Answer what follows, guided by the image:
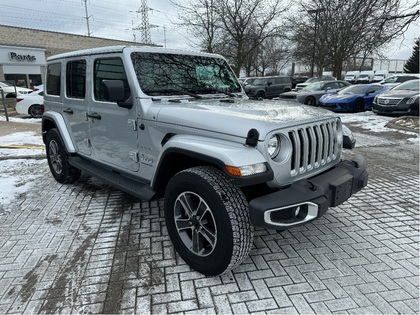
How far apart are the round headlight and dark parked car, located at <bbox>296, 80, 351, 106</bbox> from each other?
1362 centimetres

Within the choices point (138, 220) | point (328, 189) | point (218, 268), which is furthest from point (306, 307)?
point (138, 220)

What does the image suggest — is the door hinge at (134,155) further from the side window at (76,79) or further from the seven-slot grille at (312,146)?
the seven-slot grille at (312,146)

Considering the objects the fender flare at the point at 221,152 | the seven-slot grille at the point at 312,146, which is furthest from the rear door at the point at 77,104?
the seven-slot grille at the point at 312,146

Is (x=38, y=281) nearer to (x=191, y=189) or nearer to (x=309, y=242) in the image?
(x=191, y=189)

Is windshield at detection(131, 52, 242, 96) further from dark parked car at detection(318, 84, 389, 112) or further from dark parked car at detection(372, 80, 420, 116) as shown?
dark parked car at detection(318, 84, 389, 112)

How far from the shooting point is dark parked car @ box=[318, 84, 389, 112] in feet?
44.7

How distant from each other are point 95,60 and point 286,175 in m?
2.77

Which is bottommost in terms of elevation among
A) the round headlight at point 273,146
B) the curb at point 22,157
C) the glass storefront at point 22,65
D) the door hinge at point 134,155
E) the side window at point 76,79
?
the curb at point 22,157

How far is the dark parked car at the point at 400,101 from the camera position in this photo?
1137 centimetres

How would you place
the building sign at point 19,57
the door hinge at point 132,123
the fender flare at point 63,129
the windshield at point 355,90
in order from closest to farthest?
the door hinge at point 132,123, the fender flare at point 63,129, the windshield at point 355,90, the building sign at point 19,57

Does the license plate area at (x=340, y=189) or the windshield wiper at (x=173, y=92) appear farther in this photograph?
the windshield wiper at (x=173, y=92)

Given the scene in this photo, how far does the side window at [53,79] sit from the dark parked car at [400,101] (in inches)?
453

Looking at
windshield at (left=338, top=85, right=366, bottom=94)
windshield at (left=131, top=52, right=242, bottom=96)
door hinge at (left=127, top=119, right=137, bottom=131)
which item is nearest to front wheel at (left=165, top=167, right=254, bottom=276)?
door hinge at (left=127, top=119, right=137, bottom=131)

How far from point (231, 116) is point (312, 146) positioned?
0.79 metres
